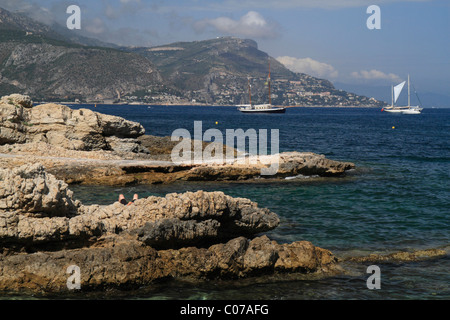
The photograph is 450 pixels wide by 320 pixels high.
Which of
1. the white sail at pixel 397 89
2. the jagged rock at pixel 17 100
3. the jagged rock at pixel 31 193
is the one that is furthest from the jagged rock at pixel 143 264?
the white sail at pixel 397 89

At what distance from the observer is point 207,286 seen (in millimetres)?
10156

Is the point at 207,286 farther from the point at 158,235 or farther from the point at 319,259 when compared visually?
the point at 319,259

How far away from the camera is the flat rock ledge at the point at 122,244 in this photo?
934cm

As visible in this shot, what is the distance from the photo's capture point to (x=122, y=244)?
10227 mm

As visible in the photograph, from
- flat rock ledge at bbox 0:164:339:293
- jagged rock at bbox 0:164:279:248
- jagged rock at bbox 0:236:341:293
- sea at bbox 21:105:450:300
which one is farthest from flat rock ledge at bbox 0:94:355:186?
jagged rock at bbox 0:236:341:293

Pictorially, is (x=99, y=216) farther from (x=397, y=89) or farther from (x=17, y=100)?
(x=397, y=89)

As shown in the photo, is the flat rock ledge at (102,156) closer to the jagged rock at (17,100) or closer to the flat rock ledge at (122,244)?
the jagged rock at (17,100)

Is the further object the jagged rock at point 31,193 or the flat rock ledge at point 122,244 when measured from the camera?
the jagged rock at point 31,193

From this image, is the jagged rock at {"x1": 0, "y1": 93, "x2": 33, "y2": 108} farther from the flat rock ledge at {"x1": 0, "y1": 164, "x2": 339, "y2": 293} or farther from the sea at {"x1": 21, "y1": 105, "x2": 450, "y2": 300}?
the flat rock ledge at {"x1": 0, "y1": 164, "x2": 339, "y2": 293}
